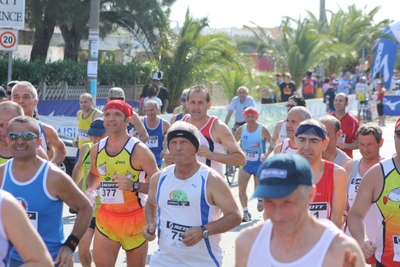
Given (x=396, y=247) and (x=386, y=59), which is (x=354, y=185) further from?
(x=386, y=59)

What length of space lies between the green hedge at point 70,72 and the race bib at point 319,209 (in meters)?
17.4

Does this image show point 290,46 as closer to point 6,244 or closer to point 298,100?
point 298,100

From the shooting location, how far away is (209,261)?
5.58 meters

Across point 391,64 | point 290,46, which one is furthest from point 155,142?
point 391,64

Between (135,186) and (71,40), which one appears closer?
(135,186)

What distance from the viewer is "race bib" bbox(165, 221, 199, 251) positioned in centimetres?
548

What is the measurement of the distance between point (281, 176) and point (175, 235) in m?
2.49

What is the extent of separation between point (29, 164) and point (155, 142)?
24.8 feet

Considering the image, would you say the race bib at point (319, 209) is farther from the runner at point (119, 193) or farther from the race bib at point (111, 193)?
the race bib at point (111, 193)

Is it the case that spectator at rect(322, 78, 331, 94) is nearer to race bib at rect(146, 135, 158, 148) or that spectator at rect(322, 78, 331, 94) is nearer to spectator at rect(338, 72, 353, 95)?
spectator at rect(338, 72, 353, 95)

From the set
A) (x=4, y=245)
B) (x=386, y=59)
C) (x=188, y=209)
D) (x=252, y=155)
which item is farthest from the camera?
(x=386, y=59)

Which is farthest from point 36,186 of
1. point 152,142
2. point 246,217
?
point 152,142

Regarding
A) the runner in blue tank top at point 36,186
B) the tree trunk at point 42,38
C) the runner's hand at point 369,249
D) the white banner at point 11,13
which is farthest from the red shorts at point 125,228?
the tree trunk at point 42,38

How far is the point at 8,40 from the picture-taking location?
15703mm
